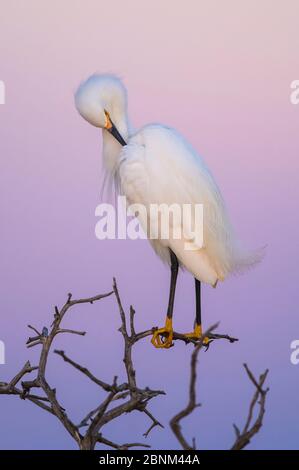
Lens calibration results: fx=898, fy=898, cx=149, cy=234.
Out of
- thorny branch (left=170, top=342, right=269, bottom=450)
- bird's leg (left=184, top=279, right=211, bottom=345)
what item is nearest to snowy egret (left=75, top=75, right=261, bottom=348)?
bird's leg (left=184, top=279, right=211, bottom=345)

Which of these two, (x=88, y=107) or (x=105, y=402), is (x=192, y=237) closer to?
(x=88, y=107)

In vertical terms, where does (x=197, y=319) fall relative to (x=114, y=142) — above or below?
below

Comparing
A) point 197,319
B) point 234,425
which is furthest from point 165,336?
point 234,425

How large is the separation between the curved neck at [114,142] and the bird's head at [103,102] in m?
0.01

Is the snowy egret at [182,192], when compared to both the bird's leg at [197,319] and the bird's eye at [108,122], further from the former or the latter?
the bird's eye at [108,122]

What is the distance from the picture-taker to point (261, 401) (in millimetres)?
2135

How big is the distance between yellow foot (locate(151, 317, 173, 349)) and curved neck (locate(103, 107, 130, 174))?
97 cm

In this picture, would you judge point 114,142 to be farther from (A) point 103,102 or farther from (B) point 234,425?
(B) point 234,425

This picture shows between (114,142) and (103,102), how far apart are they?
0.23 m

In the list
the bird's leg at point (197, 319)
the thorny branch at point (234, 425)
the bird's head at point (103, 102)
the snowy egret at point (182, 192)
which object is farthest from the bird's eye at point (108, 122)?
the thorny branch at point (234, 425)

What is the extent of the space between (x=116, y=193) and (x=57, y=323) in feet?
5.33

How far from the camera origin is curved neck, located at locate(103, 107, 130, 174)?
4.56 m

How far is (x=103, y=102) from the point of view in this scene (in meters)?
4.51

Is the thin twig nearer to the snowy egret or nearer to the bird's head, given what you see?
the snowy egret
